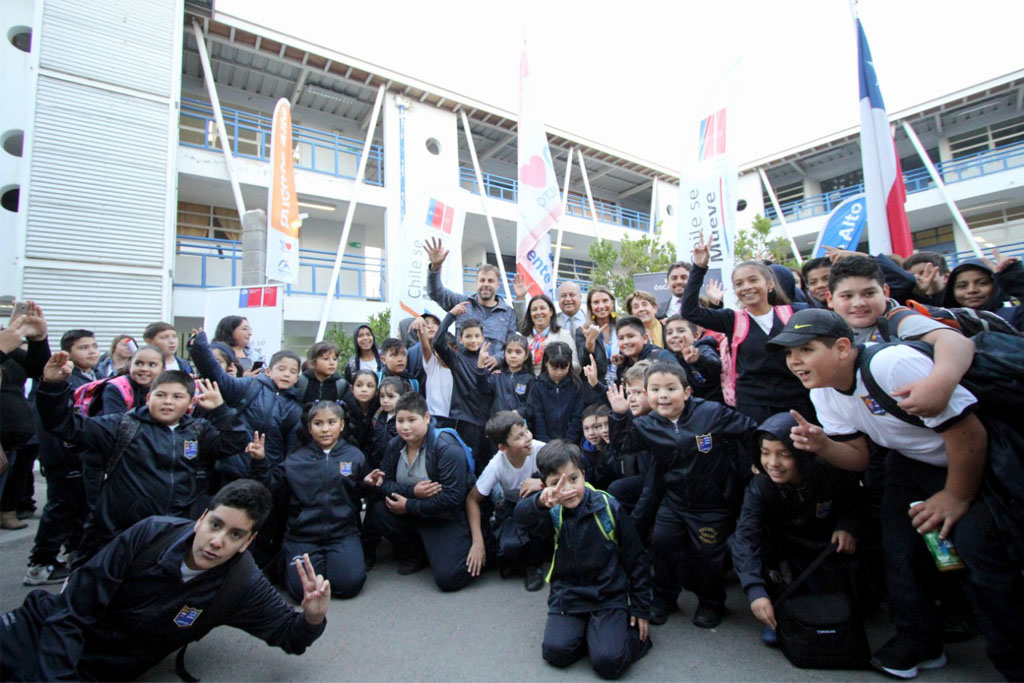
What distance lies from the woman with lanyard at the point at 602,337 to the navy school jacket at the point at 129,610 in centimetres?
295

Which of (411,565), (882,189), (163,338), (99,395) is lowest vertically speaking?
(411,565)

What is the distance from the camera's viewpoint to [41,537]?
3.48m

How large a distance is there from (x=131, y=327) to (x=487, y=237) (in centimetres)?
1016

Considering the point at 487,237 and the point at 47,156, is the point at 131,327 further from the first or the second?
the point at 487,237

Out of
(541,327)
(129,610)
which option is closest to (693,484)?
(541,327)

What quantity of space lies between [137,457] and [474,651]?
7.43 feet

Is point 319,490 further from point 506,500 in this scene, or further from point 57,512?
point 57,512

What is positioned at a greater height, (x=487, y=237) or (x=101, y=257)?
(x=487, y=237)

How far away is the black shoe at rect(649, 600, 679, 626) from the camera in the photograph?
2.73 m

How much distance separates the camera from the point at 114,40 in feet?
30.5

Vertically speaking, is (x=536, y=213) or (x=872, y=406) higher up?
(x=536, y=213)

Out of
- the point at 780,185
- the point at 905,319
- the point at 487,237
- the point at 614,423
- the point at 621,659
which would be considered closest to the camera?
the point at 905,319

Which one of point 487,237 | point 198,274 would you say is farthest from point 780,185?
point 198,274

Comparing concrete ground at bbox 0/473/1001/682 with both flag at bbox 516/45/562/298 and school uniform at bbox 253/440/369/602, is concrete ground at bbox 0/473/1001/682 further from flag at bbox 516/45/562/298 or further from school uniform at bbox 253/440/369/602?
flag at bbox 516/45/562/298
